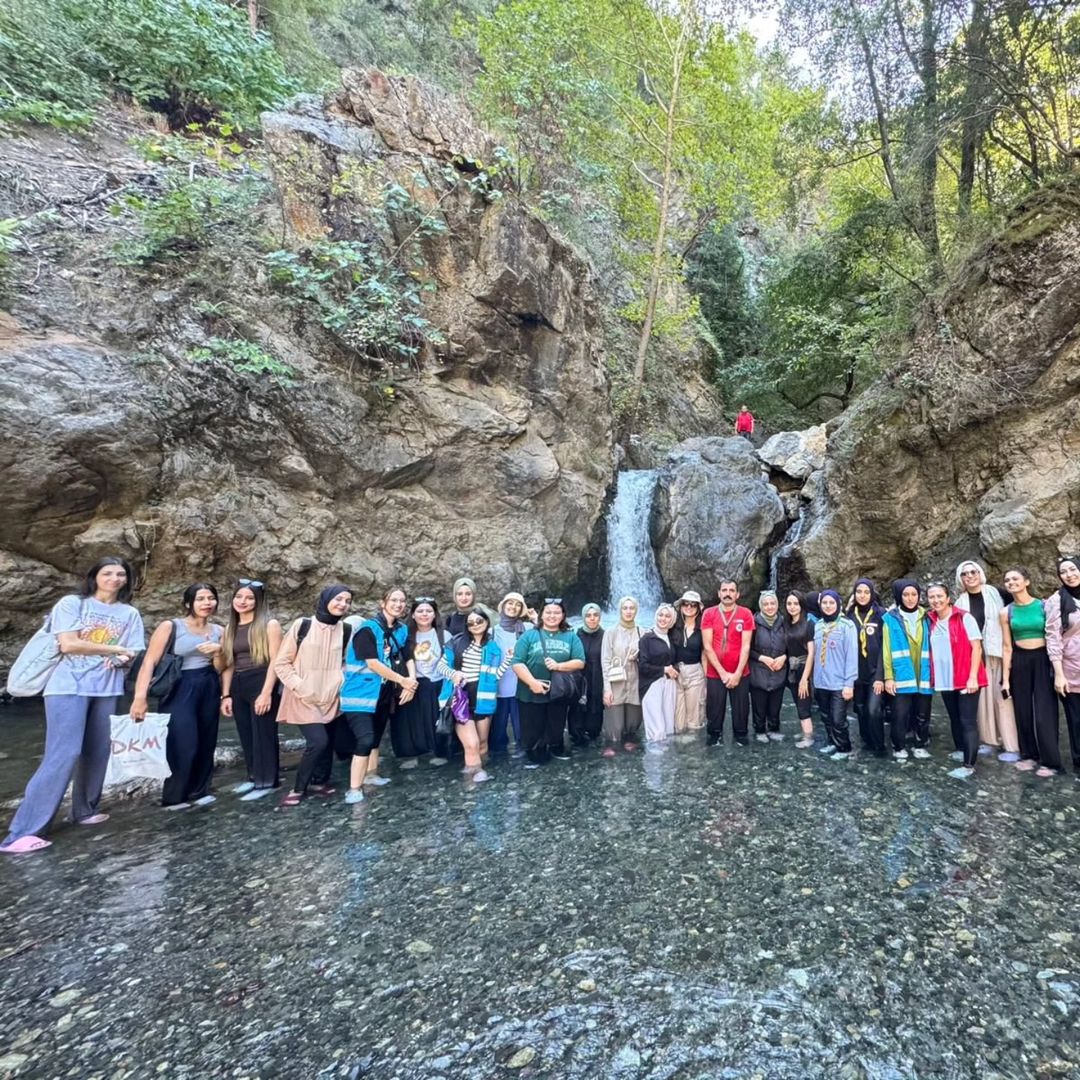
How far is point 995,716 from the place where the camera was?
19.2ft

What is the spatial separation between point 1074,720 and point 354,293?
1282cm

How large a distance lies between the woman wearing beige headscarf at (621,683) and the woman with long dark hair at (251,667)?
11.4 ft

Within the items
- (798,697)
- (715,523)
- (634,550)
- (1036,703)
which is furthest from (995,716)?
(634,550)

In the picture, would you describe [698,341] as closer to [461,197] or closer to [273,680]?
[461,197]

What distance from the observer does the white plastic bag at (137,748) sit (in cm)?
439

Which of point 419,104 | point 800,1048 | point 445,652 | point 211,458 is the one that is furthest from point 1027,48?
point 211,458

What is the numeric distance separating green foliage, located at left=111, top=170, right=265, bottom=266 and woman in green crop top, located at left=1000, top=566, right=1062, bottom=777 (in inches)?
552

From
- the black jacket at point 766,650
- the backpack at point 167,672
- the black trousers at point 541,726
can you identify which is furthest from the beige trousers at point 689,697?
the backpack at point 167,672

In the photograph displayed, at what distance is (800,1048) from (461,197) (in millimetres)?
15162

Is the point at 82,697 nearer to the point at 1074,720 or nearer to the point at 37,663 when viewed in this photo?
the point at 37,663

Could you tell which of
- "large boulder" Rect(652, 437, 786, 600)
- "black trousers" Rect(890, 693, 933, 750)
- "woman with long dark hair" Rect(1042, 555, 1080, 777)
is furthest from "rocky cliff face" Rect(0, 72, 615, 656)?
"woman with long dark hair" Rect(1042, 555, 1080, 777)

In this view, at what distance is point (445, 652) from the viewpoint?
594 centimetres

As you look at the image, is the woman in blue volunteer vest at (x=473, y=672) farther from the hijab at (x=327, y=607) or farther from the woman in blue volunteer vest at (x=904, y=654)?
the woman in blue volunteer vest at (x=904, y=654)

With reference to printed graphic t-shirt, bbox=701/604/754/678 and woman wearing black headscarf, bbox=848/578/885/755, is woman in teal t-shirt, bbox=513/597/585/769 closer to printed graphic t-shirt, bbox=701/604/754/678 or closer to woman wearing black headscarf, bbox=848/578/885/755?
printed graphic t-shirt, bbox=701/604/754/678
